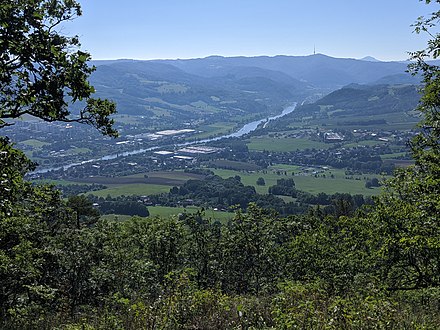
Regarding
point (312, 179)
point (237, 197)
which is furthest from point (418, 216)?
point (312, 179)

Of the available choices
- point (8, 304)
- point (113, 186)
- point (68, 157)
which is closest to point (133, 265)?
point (8, 304)

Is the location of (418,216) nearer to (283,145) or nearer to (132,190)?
(132,190)

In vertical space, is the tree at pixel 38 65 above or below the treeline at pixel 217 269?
above

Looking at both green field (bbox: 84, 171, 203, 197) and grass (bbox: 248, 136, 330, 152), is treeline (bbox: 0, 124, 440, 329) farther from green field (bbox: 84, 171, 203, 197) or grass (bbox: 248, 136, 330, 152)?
grass (bbox: 248, 136, 330, 152)

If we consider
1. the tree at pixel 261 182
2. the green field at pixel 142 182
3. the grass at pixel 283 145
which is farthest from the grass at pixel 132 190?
the grass at pixel 283 145

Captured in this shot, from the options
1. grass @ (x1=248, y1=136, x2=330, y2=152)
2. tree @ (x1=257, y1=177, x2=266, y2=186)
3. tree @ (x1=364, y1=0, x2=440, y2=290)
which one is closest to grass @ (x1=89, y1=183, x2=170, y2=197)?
tree @ (x1=257, y1=177, x2=266, y2=186)

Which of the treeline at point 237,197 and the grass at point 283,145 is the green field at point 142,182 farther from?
the grass at point 283,145
